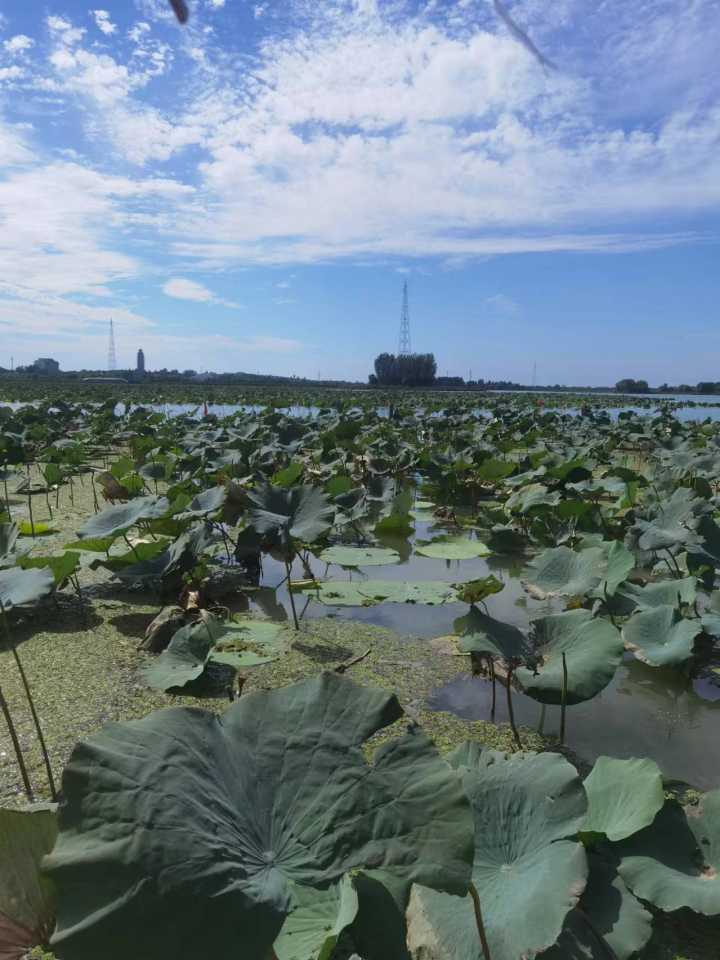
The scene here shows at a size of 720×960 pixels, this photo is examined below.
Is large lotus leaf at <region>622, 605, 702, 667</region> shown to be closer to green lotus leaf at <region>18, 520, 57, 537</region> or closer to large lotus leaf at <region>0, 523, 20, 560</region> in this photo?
large lotus leaf at <region>0, 523, 20, 560</region>

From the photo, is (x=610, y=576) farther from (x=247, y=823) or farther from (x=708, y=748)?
(x=247, y=823)

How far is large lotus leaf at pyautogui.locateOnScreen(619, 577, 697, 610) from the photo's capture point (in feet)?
7.97

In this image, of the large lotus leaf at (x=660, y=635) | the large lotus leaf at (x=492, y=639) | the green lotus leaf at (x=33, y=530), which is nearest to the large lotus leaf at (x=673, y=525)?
the large lotus leaf at (x=660, y=635)

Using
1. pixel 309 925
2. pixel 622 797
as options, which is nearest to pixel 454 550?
pixel 622 797

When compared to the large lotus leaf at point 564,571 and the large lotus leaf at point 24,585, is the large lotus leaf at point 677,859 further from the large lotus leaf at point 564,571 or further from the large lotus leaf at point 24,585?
the large lotus leaf at point 24,585

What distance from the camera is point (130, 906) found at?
0.71 metres

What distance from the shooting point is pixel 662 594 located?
8.14 ft

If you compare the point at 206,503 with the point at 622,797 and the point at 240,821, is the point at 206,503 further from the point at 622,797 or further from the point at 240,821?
the point at 240,821

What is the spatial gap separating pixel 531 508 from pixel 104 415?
9.02 m

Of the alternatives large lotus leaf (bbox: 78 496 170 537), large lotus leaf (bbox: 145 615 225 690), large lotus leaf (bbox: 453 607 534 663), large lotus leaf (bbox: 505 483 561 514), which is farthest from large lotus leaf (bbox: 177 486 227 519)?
large lotus leaf (bbox: 453 607 534 663)

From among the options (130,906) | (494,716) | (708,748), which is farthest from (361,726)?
(708,748)

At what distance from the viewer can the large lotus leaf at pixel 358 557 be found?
11.7 ft

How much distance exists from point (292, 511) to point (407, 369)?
46.0 m

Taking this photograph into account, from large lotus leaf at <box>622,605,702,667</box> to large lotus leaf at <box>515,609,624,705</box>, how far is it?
384 millimetres
